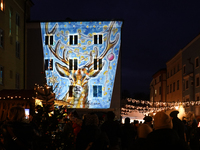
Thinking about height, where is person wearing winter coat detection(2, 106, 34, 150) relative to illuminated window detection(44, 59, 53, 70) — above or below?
below

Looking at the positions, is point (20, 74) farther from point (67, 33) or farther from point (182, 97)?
point (182, 97)

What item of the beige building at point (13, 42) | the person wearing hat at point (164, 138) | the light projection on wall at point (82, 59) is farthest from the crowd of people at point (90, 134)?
the light projection on wall at point (82, 59)

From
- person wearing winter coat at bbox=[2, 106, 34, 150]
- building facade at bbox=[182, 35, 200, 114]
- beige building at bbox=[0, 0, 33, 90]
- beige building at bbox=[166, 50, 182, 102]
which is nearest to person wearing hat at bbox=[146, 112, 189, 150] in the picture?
person wearing winter coat at bbox=[2, 106, 34, 150]

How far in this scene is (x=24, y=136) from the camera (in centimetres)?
532

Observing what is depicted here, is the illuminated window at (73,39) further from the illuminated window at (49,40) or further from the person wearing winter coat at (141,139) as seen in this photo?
the person wearing winter coat at (141,139)

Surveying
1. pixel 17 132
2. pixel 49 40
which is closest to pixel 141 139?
pixel 17 132

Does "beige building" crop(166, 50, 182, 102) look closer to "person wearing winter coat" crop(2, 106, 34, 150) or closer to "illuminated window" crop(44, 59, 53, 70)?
"illuminated window" crop(44, 59, 53, 70)

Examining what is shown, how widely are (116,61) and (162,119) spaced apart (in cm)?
2869

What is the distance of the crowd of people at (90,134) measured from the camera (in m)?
3.98

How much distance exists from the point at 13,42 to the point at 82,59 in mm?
7456

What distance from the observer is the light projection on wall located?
108ft

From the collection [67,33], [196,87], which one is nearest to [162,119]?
[67,33]

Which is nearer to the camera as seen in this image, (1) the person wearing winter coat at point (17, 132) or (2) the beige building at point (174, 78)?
(1) the person wearing winter coat at point (17, 132)

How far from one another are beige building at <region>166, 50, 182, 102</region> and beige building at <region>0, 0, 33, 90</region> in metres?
21.8
